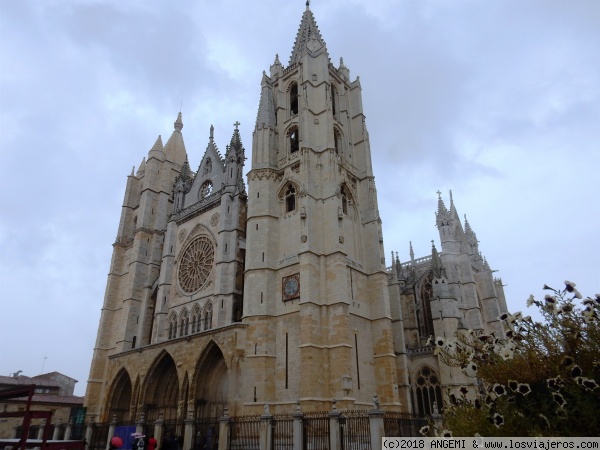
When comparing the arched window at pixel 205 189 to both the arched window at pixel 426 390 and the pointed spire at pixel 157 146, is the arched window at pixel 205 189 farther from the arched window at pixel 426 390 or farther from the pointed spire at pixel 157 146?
the arched window at pixel 426 390

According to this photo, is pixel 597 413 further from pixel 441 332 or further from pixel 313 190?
pixel 441 332

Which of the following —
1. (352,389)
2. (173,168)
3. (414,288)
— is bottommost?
(352,389)

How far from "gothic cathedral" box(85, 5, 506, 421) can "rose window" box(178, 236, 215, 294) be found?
9 cm

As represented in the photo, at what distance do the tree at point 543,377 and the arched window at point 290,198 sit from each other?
62.2ft

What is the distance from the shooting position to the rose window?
85.7 ft

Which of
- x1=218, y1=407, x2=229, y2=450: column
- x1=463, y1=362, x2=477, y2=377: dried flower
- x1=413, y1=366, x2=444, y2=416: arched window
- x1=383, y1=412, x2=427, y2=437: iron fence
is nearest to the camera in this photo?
x1=463, y1=362, x2=477, y2=377: dried flower

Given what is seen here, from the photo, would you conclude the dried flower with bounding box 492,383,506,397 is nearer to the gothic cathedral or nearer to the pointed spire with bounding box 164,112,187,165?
the gothic cathedral

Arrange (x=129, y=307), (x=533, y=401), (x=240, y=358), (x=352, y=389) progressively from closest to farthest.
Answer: (x=533, y=401)
(x=352, y=389)
(x=240, y=358)
(x=129, y=307)

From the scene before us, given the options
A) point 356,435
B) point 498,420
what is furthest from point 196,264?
point 498,420

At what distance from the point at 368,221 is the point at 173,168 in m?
19.6

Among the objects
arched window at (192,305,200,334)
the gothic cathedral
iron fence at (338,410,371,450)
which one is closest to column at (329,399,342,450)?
iron fence at (338,410,371,450)

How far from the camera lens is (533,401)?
4.66 metres

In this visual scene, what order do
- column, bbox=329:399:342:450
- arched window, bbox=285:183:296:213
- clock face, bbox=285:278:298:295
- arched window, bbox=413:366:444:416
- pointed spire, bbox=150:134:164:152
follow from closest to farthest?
column, bbox=329:399:342:450 → clock face, bbox=285:278:298:295 → arched window, bbox=285:183:296:213 → arched window, bbox=413:366:444:416 → pointed spire, bbox=150:134:164:152

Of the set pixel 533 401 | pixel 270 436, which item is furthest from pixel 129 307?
pixel 533 401
